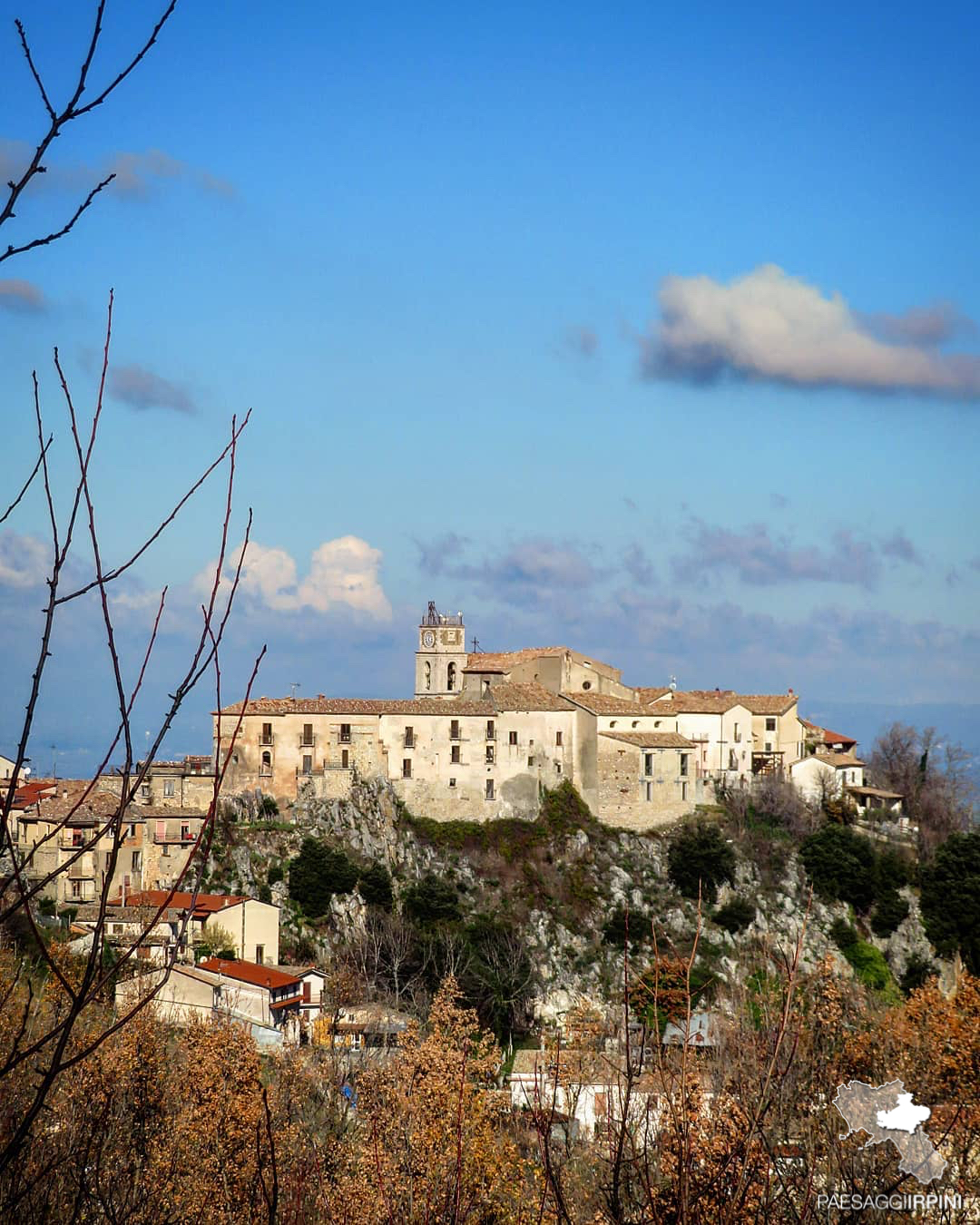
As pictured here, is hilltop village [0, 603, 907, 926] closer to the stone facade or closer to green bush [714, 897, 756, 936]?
the stone facade

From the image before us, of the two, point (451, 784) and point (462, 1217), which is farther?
point (451, 784)

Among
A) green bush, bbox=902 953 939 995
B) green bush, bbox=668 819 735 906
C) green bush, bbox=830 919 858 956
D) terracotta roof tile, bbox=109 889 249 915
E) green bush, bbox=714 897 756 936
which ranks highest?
green bush, bbox=668 819 735 906

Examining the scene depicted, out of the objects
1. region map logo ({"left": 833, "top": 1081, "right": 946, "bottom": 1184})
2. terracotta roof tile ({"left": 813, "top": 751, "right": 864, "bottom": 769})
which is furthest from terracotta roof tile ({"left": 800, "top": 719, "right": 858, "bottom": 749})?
region map logo ({"left": 833, "top": 1081, "right": 946, "bottom": 1184})

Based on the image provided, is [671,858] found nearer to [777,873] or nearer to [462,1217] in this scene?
[777,873]

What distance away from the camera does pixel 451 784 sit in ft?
162

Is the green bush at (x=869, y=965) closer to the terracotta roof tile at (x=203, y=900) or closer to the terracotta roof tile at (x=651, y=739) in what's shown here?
the terracotta roof tile at (x=651, y=739)

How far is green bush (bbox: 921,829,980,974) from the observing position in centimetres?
4806

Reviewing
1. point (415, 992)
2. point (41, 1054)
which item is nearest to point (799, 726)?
point (415, 992)

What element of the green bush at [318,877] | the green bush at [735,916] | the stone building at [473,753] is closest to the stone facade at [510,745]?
the stone building at [473,753]

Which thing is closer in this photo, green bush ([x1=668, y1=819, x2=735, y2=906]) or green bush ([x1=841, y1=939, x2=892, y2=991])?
green bush ([x1=841, y1=939, x2=892, y2=991])

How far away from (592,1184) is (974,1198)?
494 centimetres

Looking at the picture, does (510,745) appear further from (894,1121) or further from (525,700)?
(894,1121)

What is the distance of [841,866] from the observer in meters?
50.2

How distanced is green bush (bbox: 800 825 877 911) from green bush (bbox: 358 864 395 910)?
52.7 feet
